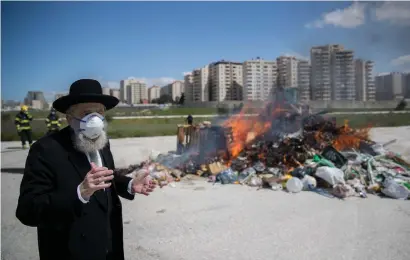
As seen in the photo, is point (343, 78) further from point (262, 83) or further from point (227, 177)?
point (227, 177)

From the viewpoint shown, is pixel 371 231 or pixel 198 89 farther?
pixel 198 89

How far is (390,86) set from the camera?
1345 cm

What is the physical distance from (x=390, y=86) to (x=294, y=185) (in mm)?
9599

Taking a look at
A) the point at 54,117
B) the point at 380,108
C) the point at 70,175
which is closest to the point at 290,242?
the point at 70,175

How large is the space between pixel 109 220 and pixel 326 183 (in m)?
5.82

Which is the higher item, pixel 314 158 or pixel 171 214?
pixel 314 158

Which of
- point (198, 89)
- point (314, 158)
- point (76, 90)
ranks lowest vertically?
point (314, 158)

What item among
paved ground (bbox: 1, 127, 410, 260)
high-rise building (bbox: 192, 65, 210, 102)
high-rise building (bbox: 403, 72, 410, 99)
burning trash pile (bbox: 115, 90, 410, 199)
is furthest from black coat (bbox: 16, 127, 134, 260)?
high-rise building (bbox: 192, 65, 210, 102)

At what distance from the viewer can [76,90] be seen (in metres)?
2.08

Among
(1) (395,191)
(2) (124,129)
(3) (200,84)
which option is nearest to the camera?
(1) (395,191)

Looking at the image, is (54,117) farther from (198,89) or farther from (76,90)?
(198,89)

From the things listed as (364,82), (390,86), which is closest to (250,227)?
(390,86)

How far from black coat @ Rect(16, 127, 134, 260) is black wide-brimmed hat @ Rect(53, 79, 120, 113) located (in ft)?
0.62

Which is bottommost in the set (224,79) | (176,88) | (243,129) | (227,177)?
(227,177)
